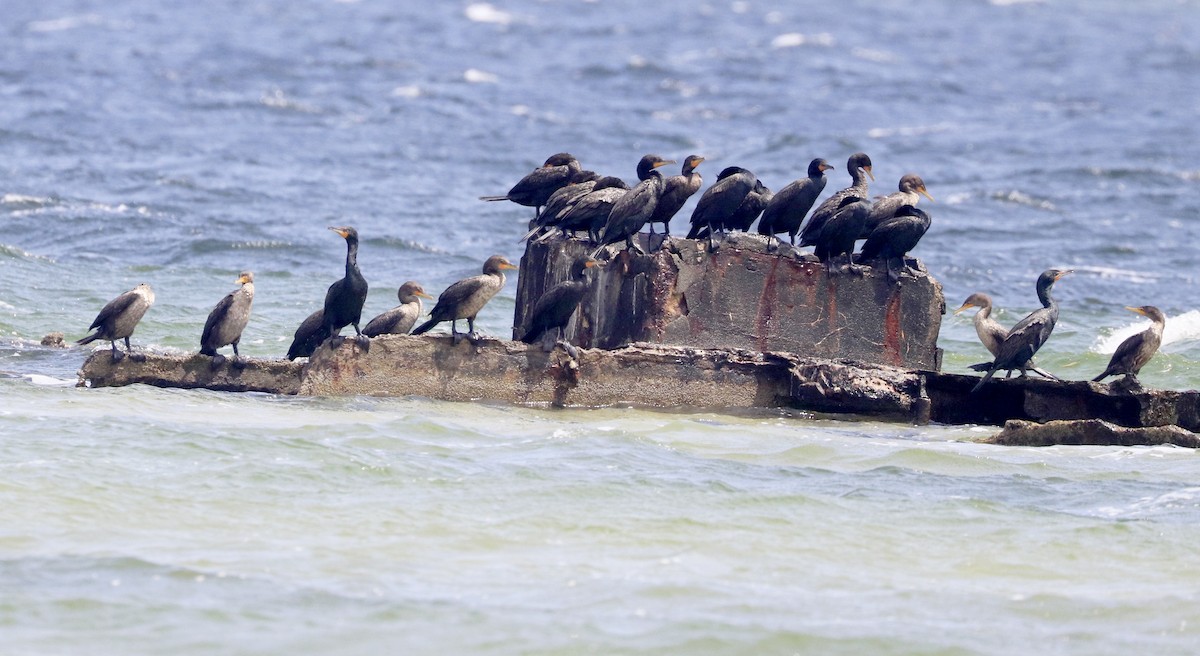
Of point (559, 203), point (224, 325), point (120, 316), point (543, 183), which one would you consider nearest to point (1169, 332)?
point (543, 183)

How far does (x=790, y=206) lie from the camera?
13.9 meters

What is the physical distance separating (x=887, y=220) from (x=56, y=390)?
258 inches

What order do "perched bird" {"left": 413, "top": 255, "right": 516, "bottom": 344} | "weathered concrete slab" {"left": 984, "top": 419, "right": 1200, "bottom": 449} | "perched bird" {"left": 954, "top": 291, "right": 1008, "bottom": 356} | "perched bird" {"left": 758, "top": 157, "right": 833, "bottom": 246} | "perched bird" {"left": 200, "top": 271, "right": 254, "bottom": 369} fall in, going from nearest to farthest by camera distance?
"weathered concrete slab" {"left": 984, "top": 419, "right": 1200, "bottom": 449}
"perched bird" {"left": 413, "top": 255, "right": 516, "bottom": 344}
"perched bird" {"left": 200, "top": 271, "right": 254, "bottom": 369}
"perched bird" {"left": 758, "top": 157, "right": 833, "bottom": 246}
"perched bird" {"left": 954, "top": 291, "right": 1008, "bottom": 356}

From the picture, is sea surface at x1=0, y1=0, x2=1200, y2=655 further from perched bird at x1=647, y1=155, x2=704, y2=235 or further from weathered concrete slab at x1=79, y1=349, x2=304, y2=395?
perched bird at x1=647, y1=155, x2=704, y2=235

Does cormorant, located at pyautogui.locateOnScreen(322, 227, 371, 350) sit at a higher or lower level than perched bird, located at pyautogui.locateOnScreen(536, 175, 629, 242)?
lower

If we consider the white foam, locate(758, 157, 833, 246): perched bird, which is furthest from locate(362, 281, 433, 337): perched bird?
the white foam

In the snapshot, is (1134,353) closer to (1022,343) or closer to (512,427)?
A: (1022,343)

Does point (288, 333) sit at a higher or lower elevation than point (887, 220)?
lower

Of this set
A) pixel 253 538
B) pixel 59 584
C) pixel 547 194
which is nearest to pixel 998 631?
pixel 253 538

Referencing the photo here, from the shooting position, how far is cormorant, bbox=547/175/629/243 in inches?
527

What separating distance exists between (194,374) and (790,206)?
4.88m

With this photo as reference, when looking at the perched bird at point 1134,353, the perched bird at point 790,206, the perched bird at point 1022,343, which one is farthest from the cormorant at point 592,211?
the perched bird at point 1134,353

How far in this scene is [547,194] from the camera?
48.4 feet

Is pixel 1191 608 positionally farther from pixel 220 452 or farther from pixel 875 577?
pixel 220 452
